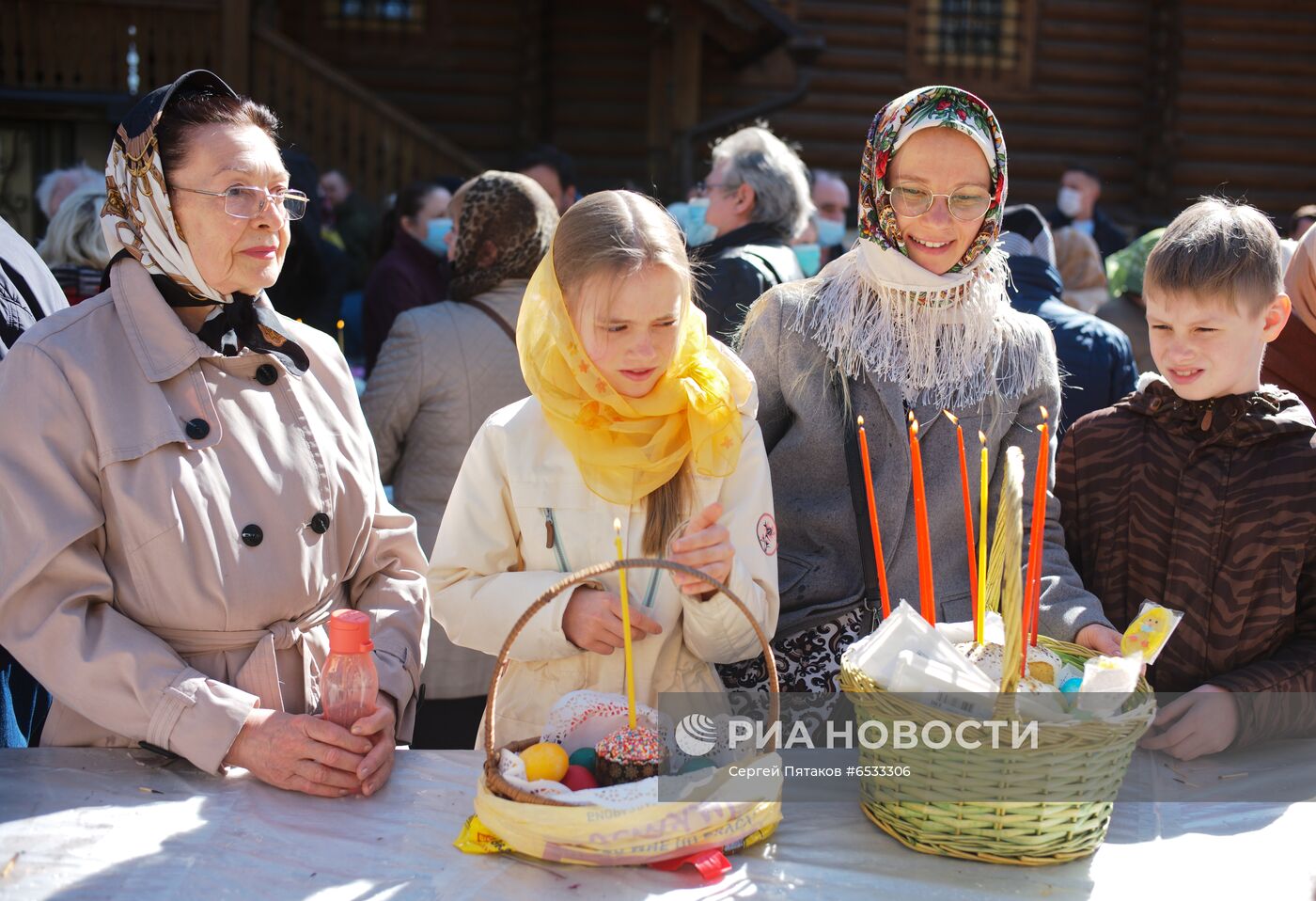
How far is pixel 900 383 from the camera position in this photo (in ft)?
8.27

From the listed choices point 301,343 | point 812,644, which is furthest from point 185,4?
point 812,644

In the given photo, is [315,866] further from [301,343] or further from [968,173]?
[968,173]

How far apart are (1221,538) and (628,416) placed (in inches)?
45.4

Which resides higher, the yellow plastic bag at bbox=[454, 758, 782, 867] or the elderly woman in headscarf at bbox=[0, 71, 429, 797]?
the elderly woman in headscarf at bbox=[0, 71, 429, 797]

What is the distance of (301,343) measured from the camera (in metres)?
2.35

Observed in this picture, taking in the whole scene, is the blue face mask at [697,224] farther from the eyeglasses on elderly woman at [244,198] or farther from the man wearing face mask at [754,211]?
the eyeglasses on elderly woman at [244,198]

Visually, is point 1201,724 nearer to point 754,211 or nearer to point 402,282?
point 754,211

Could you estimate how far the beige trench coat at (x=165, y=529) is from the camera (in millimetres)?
1976

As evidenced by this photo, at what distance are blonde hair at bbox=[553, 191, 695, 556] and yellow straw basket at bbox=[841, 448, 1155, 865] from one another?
49 cm

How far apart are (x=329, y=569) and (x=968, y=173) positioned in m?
1.51

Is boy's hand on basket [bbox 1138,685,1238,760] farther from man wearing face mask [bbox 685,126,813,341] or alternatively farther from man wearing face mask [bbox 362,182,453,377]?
man wearing face mask [bbox 362,182,453,377]

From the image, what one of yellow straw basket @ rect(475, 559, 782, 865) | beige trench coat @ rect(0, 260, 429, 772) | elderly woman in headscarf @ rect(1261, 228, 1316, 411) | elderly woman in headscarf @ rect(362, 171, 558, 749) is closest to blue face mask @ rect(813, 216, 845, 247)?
elderly woman in headscarf @ rect(362, 171, 558, 749)

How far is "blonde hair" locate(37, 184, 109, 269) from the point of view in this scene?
4.28 metres

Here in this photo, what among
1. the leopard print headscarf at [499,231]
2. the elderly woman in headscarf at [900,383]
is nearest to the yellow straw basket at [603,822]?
the elderly woman in headscarf at [900,383]
